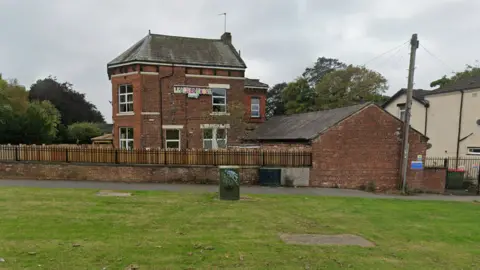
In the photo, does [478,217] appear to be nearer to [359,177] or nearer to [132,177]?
[359,177]

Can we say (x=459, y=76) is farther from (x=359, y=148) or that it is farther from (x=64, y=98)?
(x=64, y=98)

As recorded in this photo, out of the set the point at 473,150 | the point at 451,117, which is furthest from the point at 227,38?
the point at 473,150

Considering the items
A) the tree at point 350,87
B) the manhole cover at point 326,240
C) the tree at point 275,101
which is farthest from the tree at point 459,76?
the manhole cover at point 326,240

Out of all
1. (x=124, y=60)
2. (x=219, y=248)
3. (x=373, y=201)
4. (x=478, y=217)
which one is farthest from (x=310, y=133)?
(x=124, y=60)

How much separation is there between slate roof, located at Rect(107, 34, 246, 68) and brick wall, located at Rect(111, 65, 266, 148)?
0.59 m

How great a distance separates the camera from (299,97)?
150 ft

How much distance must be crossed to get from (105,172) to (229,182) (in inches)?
296

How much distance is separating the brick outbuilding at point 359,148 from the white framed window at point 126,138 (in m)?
12.1

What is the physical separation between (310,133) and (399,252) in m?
11.4

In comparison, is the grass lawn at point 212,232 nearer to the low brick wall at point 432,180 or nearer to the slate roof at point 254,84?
the low brick wall at point 432,180

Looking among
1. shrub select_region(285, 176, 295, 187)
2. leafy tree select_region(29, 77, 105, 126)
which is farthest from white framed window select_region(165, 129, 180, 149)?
leafy tree select_region(29, 77, 105, 126)

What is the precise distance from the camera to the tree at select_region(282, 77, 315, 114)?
45656 millimetres

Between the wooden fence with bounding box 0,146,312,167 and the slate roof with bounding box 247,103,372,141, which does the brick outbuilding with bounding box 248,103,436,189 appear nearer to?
the slate roof with bounding box 247,103,372,141

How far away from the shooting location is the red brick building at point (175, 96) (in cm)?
2230
